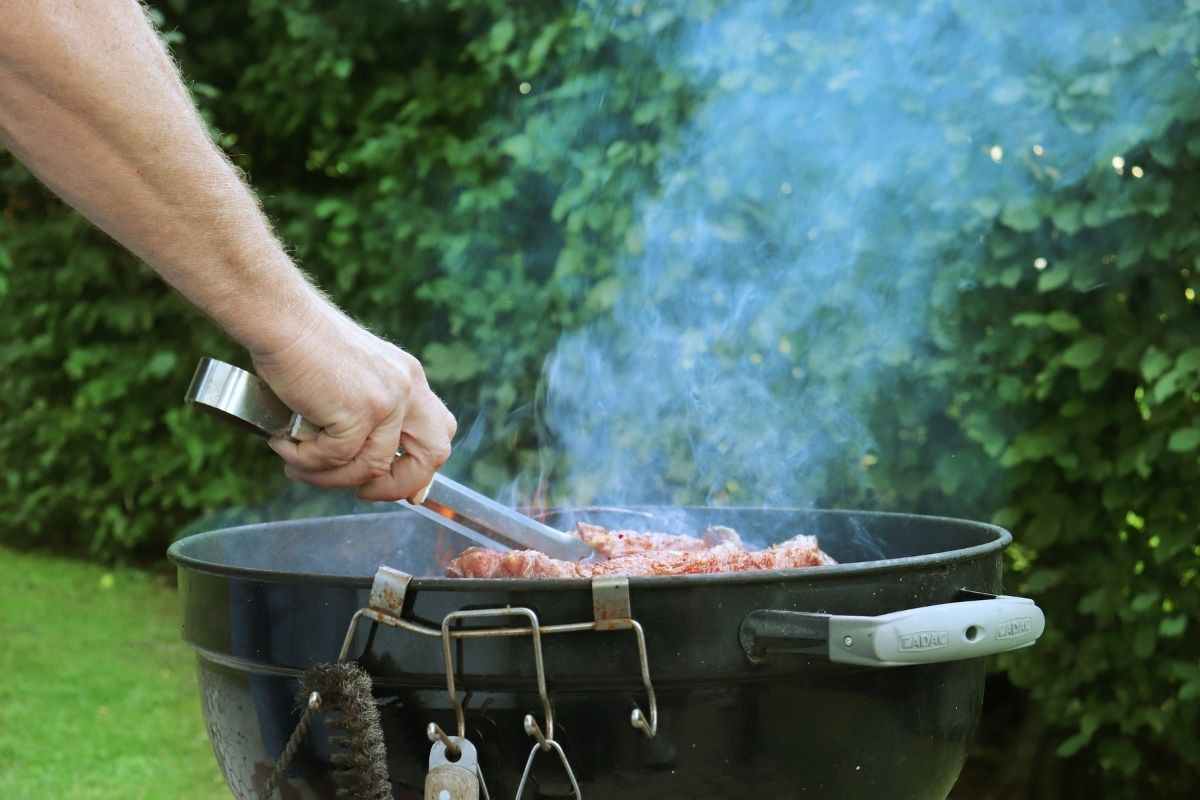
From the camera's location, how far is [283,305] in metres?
1.61

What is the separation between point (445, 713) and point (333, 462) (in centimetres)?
39

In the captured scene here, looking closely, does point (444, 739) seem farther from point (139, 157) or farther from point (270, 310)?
point (139, 157)

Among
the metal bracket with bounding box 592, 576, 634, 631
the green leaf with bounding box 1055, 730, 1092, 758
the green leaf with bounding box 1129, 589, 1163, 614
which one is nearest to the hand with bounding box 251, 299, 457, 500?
the metal bracket with bounding box 592, 576, 634, 631

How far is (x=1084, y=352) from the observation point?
280cm

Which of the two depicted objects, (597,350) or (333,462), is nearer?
(333,462)

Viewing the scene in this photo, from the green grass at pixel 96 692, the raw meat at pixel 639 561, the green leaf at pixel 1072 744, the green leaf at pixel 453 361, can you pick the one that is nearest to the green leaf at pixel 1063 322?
the green leaf at pixel 1072 744

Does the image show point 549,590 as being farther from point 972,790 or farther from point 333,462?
point 972,790

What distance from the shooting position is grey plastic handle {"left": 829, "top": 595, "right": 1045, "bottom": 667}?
4.89 feet

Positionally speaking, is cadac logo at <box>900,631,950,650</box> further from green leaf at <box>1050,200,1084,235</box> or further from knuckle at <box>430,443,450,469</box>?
green leaf at <box>1050,200,1084,235</box>

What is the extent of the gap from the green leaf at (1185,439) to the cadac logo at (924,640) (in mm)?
1335

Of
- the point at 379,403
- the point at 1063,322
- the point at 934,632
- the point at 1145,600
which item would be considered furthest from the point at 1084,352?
the point at 379,403

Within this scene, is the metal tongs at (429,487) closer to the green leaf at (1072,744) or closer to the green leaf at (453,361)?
the green leaf at (1072,744)

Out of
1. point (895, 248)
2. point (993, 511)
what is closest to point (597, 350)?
point (895, 248)

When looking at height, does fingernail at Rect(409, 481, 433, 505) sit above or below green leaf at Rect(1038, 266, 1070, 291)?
below
